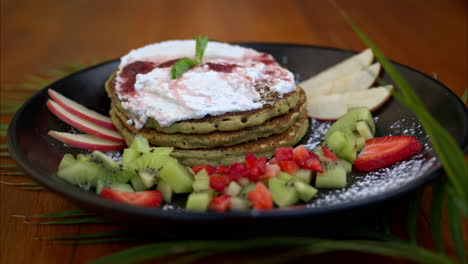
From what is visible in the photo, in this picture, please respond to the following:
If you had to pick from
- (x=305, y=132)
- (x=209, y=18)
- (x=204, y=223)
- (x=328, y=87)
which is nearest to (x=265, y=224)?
(x=204, y=223)

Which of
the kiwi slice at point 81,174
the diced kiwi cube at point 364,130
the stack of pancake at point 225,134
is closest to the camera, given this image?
the kiwi slice at point 81,174

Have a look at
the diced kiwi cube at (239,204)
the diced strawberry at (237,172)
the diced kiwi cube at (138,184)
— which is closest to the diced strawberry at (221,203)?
the diced kiwi cube at (239,204)

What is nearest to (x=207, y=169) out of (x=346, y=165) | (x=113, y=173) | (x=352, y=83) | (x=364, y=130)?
(x=113, y=173)

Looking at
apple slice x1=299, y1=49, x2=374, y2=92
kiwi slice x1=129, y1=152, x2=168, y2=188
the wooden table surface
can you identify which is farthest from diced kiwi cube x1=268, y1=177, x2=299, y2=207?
the wooden table surface

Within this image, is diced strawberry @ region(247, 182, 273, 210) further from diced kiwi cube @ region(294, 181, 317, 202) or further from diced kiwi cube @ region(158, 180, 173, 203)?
diced kiwi cube @ region(158, 180, 173, 203)

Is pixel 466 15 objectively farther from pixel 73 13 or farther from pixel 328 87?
pixel 73 13

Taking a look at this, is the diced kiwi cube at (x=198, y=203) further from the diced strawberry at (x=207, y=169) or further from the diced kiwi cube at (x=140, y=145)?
the diced kiwi cube at (x=140, y=145)

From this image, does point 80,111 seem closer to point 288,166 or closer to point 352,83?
point 288,166

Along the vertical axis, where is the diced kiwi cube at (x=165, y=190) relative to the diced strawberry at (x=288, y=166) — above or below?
below
